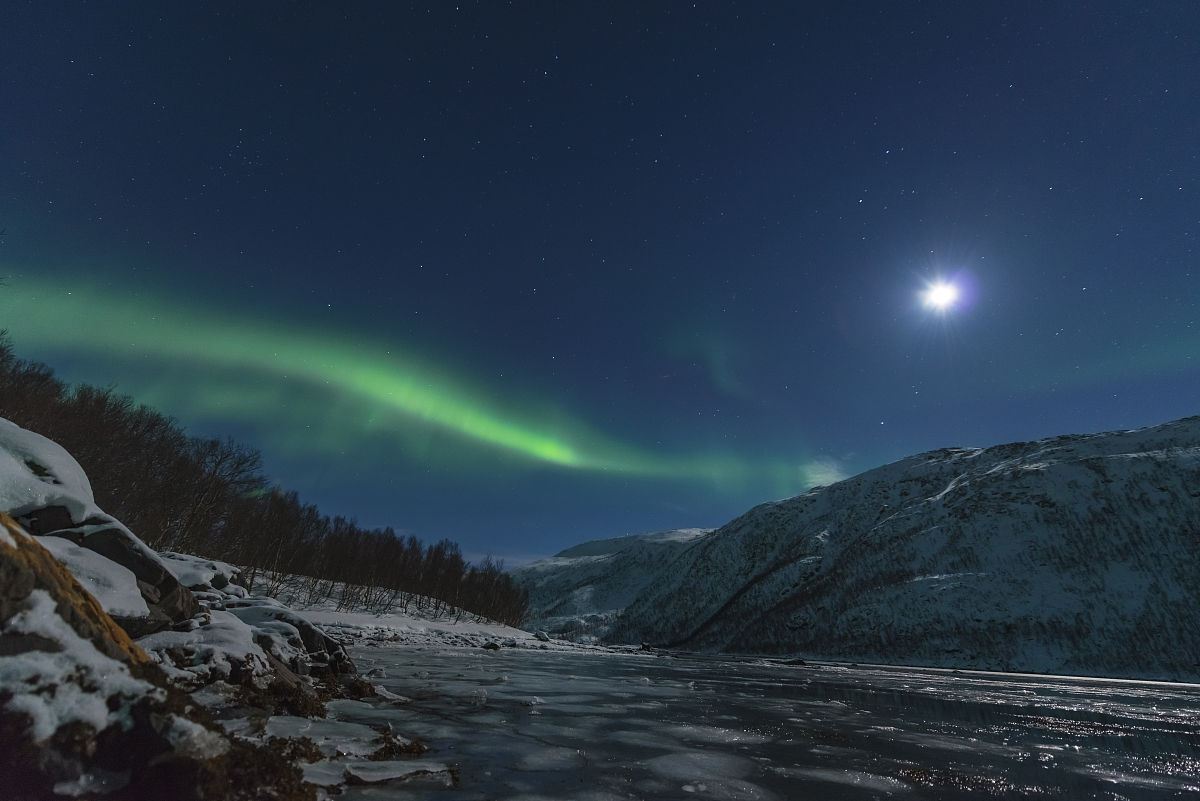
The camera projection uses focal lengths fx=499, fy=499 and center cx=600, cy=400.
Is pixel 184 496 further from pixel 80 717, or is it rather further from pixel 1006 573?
pixel 1006 573

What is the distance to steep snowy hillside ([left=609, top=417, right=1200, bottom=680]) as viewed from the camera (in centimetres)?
5572

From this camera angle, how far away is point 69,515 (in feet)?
26.3

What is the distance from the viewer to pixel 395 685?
587 inches

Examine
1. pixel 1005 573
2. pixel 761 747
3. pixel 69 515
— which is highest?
pixel 1005 573

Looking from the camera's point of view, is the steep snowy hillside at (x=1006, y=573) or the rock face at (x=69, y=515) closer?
the rock face at (x=69, y=515)

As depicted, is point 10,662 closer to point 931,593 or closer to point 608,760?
point 608,760

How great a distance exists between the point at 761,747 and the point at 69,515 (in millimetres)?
12347

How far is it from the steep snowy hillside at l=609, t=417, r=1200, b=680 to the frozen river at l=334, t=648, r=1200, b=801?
54319 mm

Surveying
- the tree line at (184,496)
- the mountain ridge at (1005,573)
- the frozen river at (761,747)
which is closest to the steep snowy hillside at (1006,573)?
the mountain ridge at (1005,573)

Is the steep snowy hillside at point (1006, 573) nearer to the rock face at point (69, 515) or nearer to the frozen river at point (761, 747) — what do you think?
the frozen river at point (761, 747)

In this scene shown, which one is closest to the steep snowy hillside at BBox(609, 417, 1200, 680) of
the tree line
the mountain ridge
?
the mountain ridge

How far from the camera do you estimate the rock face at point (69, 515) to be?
745 centimetres

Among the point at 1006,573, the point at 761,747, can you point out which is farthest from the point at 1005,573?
the point at 761,747

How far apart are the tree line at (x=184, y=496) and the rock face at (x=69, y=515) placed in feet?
138
